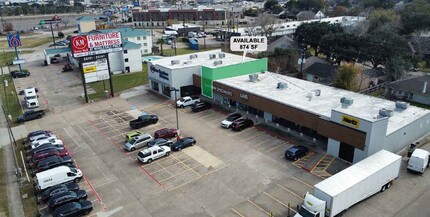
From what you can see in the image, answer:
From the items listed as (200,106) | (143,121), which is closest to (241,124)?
(200,106)

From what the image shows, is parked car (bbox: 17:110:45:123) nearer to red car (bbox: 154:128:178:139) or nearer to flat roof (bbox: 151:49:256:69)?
flat roof (bbox: 151:49:256:69)

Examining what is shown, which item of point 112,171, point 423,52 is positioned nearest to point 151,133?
point 112,171

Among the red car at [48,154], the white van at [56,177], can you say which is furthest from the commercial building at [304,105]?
the white van at [56,177]

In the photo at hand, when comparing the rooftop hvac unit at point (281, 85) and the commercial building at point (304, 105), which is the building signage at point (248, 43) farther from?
the rooftop hvac unit at point (281, 85)

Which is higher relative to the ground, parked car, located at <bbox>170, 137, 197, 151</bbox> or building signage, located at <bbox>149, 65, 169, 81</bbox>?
building signage, located at <bbox>149, 65, 169, 81</bbox>

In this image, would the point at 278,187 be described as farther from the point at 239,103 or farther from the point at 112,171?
the point at 239,103

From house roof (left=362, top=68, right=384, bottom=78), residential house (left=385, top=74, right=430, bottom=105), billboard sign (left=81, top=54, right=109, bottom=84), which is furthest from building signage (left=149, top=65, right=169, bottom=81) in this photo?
residential house (left=385, top=74, right=430, bottom=105)
